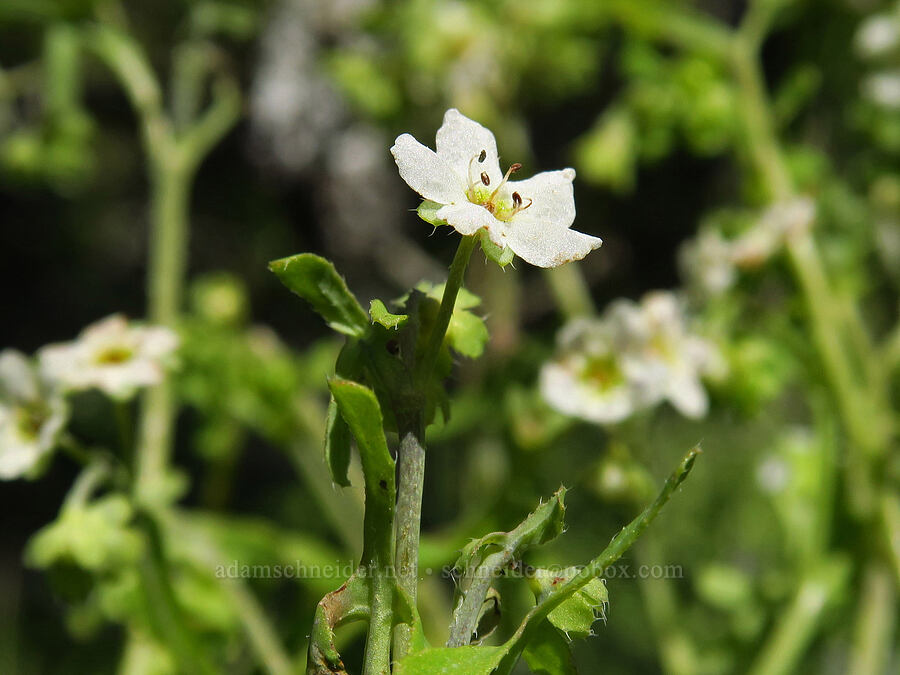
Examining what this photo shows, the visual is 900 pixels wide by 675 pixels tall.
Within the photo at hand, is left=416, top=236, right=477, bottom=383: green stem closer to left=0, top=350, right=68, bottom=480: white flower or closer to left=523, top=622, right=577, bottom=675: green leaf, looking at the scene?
left=523, top=622, right=577, bottom=675: green leaf

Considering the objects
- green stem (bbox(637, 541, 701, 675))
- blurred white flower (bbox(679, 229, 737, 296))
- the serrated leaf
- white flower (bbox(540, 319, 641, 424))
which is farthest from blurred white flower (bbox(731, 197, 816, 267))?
the serrated leaf

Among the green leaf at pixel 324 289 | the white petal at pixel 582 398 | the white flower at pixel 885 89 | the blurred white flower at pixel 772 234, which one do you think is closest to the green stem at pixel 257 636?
the white petal at pixel 582 398

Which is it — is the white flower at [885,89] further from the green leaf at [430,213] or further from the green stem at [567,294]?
the green leaf at [430,213]

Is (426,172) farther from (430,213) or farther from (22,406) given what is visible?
(22,406)

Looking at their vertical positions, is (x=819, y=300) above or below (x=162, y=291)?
below

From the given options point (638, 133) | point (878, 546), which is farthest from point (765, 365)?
point (638, 133)

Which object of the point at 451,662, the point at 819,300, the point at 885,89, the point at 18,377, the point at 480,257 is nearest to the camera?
the point at 451,662

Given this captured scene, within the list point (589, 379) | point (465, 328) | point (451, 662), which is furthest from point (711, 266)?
point (451, 662)
